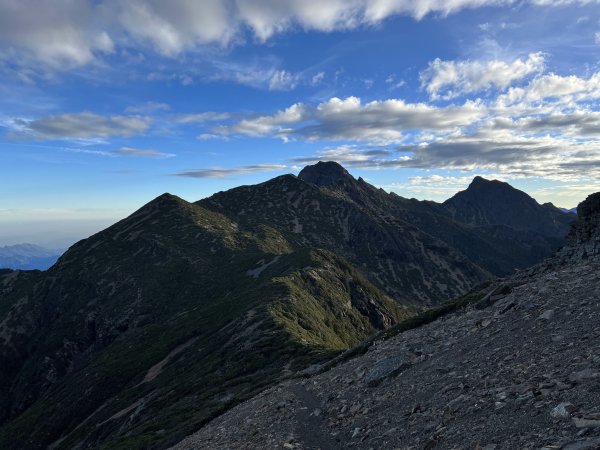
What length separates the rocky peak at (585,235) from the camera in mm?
37719

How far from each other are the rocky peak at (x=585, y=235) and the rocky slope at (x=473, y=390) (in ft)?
5.99

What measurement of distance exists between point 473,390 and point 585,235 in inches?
1313

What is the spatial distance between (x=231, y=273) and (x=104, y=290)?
5202 cm

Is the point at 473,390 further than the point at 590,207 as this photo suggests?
No

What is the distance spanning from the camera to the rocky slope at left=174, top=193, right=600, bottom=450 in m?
12.3

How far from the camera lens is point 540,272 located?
39469 millimetres

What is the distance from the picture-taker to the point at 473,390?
1672 centimetres

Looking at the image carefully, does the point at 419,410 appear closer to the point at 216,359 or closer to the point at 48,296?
the point at 216,359

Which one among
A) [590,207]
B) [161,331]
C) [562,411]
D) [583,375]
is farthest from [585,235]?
[161,331]

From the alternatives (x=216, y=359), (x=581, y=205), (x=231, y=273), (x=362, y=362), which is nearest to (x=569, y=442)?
(x=362, y=362)

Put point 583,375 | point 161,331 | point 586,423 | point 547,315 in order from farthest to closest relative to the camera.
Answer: point 161,331, point 547,315, point 583,375, point 586,423

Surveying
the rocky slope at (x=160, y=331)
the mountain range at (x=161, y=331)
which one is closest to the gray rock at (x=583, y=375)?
the mountain range at (x=161, y=331)

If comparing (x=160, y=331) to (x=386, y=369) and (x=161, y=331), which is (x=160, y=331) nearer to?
(x=161, y=331)

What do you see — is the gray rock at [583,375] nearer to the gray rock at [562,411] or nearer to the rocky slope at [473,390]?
the rocky slope at [473,390]
